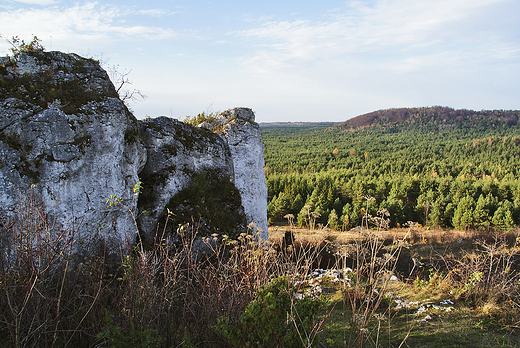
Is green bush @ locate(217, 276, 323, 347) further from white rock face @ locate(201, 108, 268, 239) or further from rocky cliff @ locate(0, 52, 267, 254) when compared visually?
white rock face @ locate(201, 108, 268, 239)

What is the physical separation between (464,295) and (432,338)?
342 centimetres

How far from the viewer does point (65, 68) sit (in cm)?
596

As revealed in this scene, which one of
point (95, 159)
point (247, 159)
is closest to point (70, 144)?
point (95, 159)

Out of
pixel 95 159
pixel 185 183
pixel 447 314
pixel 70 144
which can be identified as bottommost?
pixel 447 314

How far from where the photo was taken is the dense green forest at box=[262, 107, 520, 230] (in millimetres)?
31062

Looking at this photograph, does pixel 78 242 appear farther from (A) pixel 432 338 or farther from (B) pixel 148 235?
(A) pixel 432 338

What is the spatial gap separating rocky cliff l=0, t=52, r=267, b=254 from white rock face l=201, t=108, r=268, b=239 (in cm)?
146

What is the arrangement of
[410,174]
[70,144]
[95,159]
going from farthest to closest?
1. [410,174]
2. [95,159]
3. [70,144]

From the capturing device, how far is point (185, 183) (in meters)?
7.21

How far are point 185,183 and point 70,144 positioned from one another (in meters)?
2.60

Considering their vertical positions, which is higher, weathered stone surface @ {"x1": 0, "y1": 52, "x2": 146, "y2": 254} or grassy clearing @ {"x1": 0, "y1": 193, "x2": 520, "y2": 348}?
weathered stone surface @ {"x1": 0, "y1": 52, "x2": 146, "y2": 254}

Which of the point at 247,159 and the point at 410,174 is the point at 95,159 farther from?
the point at 410,174

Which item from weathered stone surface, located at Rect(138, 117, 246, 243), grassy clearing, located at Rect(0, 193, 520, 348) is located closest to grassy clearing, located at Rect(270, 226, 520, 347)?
grassy clearing, located at Rect(0, 193, 520, 348)

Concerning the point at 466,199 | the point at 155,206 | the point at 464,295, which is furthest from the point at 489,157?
the point at 155,206
